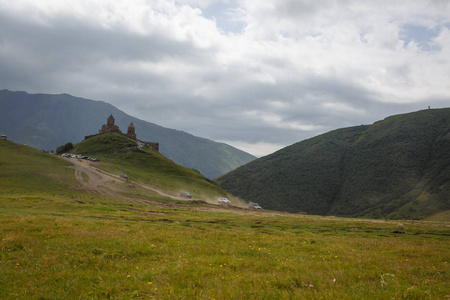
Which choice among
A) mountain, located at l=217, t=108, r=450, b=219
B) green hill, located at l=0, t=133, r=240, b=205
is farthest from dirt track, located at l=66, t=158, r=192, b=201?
mountain, located at l=217, t=108, r=450, b=219

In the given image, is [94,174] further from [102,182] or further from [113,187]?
[113,187]

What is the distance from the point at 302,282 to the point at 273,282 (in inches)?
41.7

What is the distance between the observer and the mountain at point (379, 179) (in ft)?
428

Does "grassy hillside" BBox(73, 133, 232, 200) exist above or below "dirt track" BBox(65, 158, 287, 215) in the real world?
above

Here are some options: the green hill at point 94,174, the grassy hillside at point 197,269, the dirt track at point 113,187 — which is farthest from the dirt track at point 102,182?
the grassy hillside at point 197,269

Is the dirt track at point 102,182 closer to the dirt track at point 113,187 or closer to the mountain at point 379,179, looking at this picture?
the dirt track at point 113,187

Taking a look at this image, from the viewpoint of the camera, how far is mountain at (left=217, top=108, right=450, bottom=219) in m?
130

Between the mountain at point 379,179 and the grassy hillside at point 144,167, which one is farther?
the mountain at point 379,179

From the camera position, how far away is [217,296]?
902 centimetres

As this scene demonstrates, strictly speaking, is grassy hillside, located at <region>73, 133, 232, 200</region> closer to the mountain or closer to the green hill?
the green hill

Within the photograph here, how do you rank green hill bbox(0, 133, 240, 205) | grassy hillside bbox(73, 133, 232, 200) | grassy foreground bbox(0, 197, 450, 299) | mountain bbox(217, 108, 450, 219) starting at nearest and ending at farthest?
grassy foreground bbox(0, 197, 450, 299) → green hill bbox(0, 133, 240, 205) → grassy hillside bbox(73, 133, 232, 200) → mountain bbox(217, 108, 450, 219)

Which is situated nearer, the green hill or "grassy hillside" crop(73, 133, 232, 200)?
the green hill

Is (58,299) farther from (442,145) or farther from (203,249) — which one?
(442,145)

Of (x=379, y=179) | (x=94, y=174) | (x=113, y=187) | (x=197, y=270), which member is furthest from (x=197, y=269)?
(x=379, y=179)
